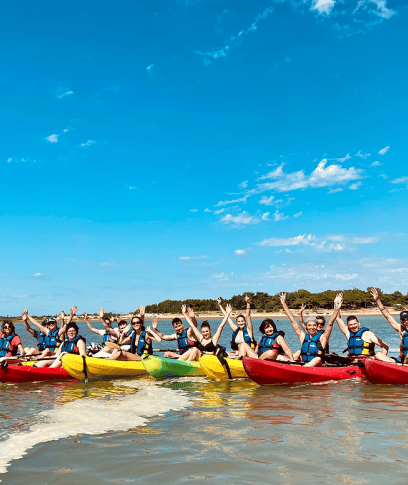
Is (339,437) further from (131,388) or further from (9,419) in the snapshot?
(131,388)

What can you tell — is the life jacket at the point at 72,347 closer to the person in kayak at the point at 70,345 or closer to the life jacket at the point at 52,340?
the person in kayak at the point at 70,345

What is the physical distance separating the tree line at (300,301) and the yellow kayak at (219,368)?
77362 millimetres

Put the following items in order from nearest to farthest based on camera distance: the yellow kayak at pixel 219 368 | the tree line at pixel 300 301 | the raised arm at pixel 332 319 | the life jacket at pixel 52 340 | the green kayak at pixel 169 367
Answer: the raised arm at pixel 332 319 → the yellow kayak at pixel 219 368 → the green kayak at pixel 169 367 → the life jacket at pixel 52 340 → the tree line at pixel 300 301

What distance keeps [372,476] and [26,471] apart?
3.89 metres

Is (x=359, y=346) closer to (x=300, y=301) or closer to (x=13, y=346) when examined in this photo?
(x=13, y=346)

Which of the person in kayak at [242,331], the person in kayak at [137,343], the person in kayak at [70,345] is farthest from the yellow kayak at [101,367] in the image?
the person in kayak at [242,331]

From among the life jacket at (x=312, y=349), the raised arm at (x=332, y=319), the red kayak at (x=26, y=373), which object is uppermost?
the raised arm at (x=332, y=319)

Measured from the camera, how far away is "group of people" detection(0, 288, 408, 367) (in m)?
11.0

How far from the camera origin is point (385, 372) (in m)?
10.2

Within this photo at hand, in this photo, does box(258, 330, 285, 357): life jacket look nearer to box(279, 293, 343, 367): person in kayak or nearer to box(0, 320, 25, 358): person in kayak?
box(279, 293, 343, 367): person in kayak

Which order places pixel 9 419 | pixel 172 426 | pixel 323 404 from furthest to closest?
pixel 323 404 → pixel 9 419 → pixel 172 426

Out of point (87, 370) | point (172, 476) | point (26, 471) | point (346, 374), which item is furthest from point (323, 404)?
point (87, 370)

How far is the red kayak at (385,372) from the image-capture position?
1010 cm

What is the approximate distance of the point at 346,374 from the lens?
10.9m
